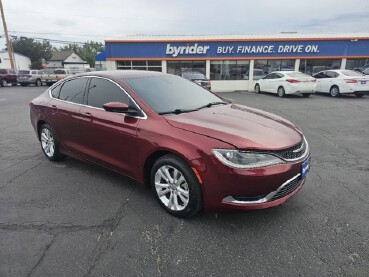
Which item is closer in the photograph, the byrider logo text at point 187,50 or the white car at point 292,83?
the white car at point 292,83

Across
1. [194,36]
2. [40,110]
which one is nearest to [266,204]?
[40,110]

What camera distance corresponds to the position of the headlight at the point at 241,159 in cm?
263

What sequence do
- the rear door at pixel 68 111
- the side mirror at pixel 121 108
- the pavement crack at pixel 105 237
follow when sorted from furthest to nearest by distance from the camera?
the rear door at pixel 68 111
the side mirror at pixel 121 108
the pavement crack at pixel 105 237

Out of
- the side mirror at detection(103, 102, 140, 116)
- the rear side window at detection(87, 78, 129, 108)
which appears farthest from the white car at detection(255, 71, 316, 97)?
the side mirror at detection(103, 102, 140, 116)

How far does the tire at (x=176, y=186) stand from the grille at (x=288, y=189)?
81 cm

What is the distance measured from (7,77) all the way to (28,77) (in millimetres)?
1957

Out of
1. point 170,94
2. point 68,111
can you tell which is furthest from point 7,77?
point 170,94

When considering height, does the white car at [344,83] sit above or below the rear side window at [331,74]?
below

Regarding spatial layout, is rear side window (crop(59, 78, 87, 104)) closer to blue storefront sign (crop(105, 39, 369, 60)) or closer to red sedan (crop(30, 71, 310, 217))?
red sedan (crop(30, 71, 310, 217))

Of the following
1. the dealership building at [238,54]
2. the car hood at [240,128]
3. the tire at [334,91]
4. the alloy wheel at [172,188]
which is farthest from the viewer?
the dealership building at [238,54]

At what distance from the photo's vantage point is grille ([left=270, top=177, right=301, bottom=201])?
2799 millimetres

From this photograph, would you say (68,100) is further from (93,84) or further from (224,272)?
(224,272)

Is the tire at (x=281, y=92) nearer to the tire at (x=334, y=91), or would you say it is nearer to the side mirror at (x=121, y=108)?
the tire at (x=334, y=91)

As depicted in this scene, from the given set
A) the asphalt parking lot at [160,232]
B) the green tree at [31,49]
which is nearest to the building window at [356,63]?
the asphalt parking lot at [160,232]
